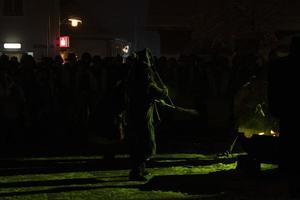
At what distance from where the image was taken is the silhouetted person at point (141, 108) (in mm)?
10648

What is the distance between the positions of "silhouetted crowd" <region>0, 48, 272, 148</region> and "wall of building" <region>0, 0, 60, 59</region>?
54.5 ft

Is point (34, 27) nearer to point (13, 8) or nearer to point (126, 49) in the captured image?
point (13, 8)

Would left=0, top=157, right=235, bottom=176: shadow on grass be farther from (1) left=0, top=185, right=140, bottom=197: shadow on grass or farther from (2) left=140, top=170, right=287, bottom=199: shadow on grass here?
(1) left=0, top=185, right=140, bottom=197: shadow on grass

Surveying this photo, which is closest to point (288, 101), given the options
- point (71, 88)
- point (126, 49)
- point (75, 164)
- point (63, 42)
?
point (75, 164)

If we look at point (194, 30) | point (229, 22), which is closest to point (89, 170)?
point (229, 22)

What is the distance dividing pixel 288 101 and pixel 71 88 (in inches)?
322

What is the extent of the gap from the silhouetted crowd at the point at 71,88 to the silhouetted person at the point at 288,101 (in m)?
5.90

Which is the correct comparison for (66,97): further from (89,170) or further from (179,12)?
(179,12)

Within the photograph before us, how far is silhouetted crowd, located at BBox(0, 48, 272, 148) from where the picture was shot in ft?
50.2

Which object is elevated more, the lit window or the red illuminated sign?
the lit window

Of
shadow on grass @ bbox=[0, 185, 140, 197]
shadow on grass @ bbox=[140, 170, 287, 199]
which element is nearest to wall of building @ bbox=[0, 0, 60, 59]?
shadow on grass @ bbox=[140, 170, 287, 199]

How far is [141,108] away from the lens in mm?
10695

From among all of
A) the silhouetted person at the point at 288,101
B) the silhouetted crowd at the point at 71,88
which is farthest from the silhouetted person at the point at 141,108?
the silhouetted crowd at the point at 71,88

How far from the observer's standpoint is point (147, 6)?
3028cm
